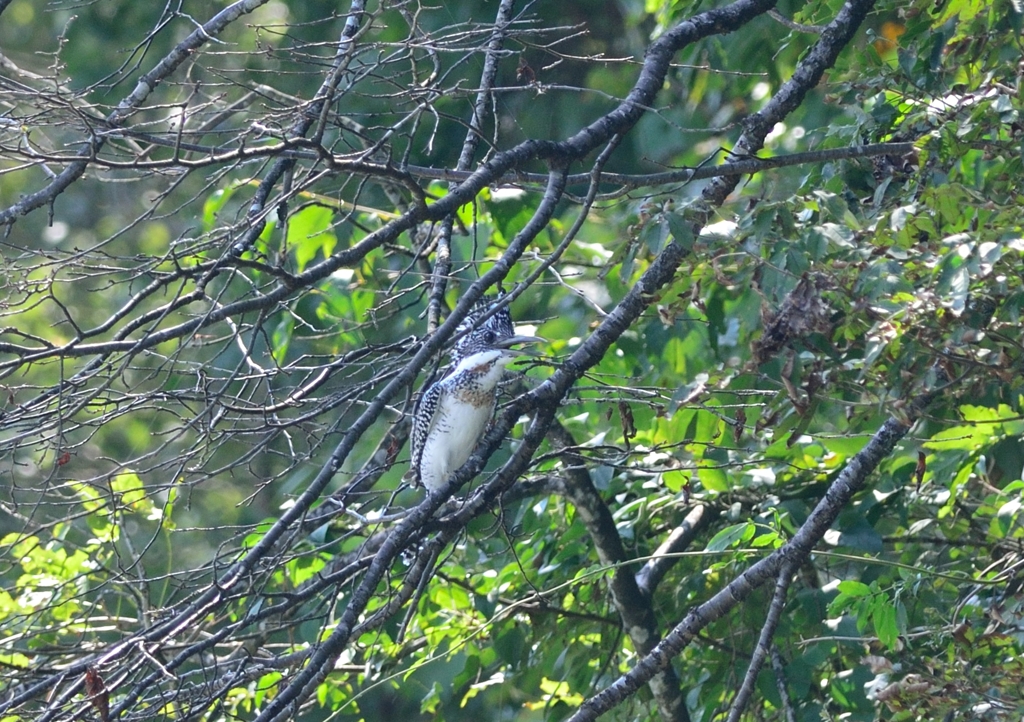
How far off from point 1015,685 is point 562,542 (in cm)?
151

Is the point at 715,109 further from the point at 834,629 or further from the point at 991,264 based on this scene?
the point at 991,264

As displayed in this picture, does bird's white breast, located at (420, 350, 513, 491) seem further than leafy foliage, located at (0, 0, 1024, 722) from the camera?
Yes

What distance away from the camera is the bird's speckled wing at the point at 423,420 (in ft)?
12.2

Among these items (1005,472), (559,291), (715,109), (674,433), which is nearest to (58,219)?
(715,109)

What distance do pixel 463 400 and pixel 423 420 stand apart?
0.84ft

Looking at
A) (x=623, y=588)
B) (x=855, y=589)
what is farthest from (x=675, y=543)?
(x=855, y=589)

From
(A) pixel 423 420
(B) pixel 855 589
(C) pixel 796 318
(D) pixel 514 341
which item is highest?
(C) pixel 796 318

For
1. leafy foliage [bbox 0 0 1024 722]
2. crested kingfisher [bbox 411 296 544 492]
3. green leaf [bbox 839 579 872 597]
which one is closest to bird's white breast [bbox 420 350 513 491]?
crested kingfisher [bbox 411 296 544 492]

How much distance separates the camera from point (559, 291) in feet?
12.0

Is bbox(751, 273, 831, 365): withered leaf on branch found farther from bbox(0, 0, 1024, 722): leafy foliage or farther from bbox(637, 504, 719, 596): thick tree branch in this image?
bbox(637, 504, 719, 596): thick tree branch

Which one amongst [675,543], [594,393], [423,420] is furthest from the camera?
[423,420]

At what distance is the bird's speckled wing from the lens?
3.72 meters

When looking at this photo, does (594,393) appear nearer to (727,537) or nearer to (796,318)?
(727,537)

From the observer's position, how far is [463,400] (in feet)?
11.8
